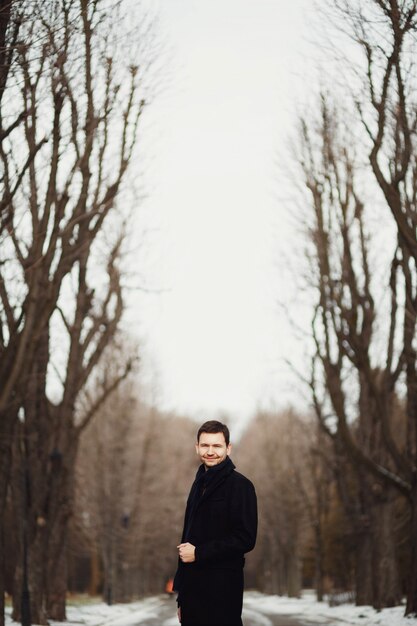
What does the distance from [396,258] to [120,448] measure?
21.4m

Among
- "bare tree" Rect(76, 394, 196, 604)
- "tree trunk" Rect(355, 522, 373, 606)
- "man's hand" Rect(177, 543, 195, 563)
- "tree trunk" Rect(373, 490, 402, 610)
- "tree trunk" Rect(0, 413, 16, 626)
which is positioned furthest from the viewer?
"bare tree" Rect(76, 394, 196, 604)

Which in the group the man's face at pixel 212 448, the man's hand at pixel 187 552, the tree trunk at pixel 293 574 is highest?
the man's face at pixel 212 448

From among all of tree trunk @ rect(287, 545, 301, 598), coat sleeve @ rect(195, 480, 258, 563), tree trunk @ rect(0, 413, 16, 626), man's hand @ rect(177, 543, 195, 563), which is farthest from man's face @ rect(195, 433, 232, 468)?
tree trunk @ rect(287, 545, 301, 598)

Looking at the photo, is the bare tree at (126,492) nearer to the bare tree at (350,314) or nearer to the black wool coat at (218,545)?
the bare tree at (350,314)

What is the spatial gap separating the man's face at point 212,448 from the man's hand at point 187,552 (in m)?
0.42

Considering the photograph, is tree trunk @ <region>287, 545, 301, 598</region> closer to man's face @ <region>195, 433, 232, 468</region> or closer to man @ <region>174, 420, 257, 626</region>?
man @ <region>174, 420, 257, 626</region>

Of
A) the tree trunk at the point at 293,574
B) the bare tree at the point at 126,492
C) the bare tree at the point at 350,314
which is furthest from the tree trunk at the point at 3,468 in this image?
the tree trunk at the point at 293,574

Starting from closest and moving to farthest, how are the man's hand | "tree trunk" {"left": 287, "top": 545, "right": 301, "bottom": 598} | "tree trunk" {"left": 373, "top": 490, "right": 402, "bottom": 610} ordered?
the man's hand, "tree trunk" {"left": 373, "top": 490, "right": 402, "bottom": 610}, "tree trunk" {"left": 287, "top": 545, "right": 301, "bottom": 598}

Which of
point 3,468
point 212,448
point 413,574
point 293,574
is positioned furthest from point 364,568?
point 212,448

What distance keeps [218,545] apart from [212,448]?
0.49m

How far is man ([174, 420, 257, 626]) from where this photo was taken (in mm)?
4871

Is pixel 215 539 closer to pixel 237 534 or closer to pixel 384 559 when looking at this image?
pixel 237 534

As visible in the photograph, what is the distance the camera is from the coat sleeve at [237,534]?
15.9ft

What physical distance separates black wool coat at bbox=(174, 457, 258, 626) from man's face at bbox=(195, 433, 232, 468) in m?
0.04
